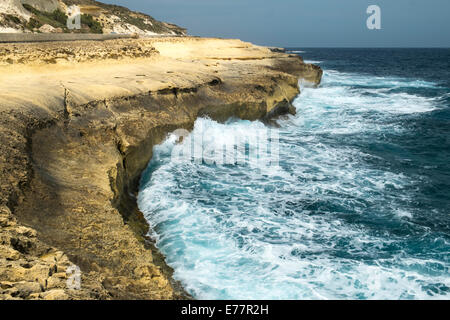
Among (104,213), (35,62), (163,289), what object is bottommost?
(163,289)

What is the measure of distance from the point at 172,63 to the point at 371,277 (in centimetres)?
1217

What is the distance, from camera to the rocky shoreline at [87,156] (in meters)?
4.14

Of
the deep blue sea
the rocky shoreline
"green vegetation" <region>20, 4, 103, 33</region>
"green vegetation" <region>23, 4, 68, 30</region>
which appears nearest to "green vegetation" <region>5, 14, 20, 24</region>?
"green vegetation" <region>20, 4, 103, 33</region>

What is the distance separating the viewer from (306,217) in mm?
8172

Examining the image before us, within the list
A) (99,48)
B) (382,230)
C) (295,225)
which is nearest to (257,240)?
(295,225)

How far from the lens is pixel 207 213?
792cm

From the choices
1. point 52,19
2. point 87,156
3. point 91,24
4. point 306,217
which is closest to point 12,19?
point 52,19

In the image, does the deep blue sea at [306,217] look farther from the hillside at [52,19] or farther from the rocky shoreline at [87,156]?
the hillside at [52,19]

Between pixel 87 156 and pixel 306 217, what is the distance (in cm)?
461

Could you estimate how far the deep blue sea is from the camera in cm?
588

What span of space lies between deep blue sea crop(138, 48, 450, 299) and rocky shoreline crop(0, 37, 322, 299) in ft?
1.99

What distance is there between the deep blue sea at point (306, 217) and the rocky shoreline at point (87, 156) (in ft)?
1.99

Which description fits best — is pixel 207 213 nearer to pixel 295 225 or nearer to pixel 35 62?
pixel 295 225
